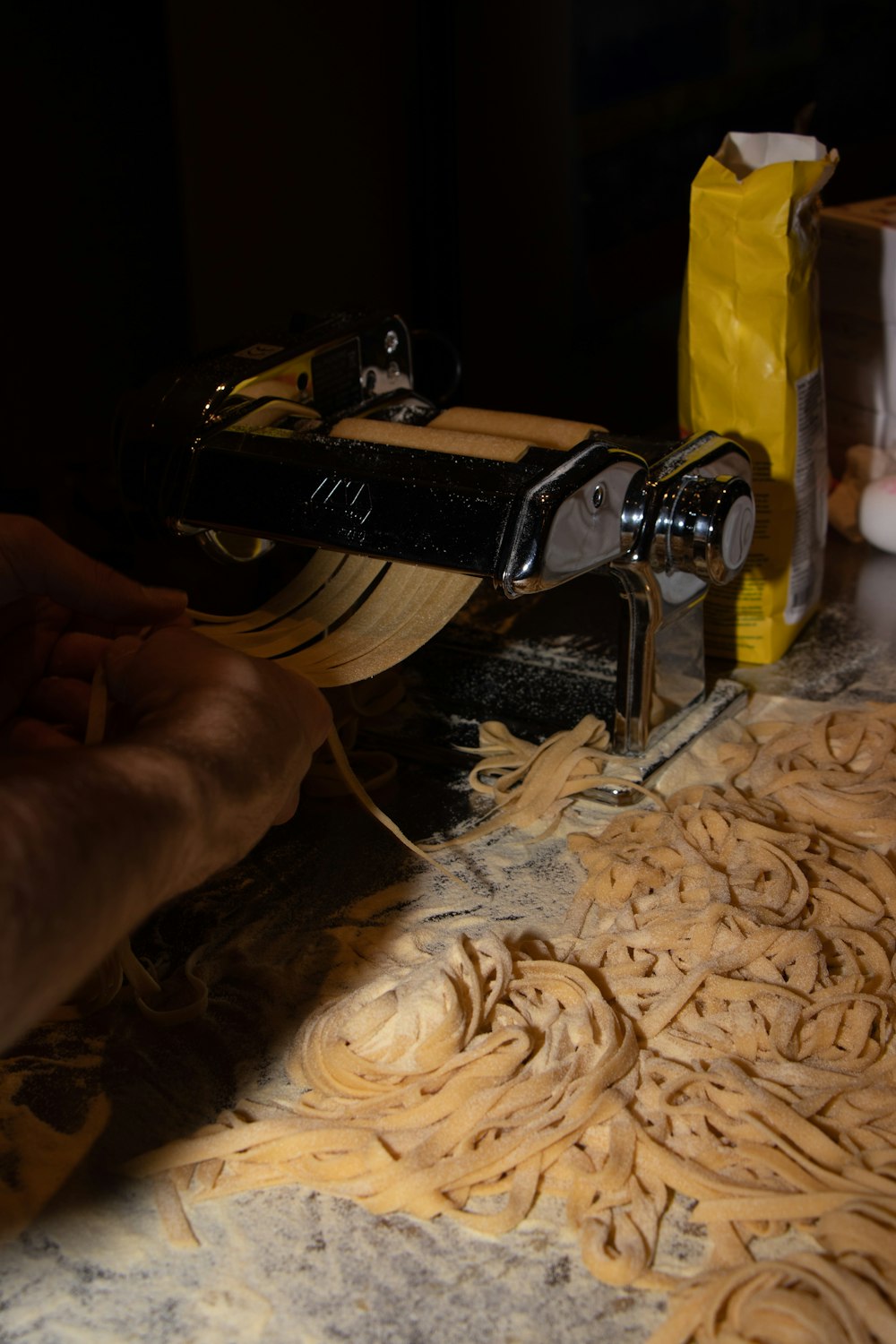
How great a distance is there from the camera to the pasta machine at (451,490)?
0.86 metres

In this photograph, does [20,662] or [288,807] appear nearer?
[288,807]

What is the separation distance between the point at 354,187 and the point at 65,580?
0.77 m

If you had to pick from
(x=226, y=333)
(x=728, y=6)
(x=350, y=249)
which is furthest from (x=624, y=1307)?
(x=728, y=6)

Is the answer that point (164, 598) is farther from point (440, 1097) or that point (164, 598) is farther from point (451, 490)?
point (440, 1097)

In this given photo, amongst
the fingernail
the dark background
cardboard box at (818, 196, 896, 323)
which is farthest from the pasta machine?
cardboard box at (818, 196, 896, 323)

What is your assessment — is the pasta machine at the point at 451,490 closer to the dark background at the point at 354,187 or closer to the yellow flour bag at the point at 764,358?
the yellow flour bag at the point at 764,358

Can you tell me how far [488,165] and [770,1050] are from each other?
3.53 feet

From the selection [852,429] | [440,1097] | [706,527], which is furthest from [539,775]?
[852,429]

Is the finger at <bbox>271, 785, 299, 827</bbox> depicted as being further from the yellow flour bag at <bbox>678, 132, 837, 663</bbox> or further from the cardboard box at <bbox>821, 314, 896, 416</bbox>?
the cardboard box at <bbox>821, 314, 896, 416</bbox>

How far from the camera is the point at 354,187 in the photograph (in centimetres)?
143

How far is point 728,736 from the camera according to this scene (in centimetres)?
108

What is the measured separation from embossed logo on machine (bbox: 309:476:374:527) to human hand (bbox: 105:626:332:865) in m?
0.19

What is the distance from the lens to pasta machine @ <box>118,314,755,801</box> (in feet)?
2.81

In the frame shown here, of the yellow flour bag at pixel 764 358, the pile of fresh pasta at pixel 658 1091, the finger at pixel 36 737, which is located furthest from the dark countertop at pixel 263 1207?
the yellow flour bag at pixel 764 358
